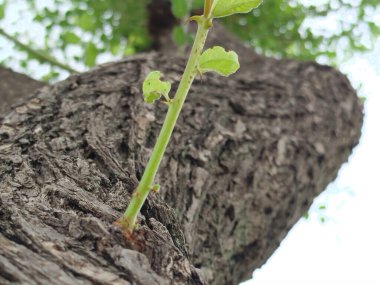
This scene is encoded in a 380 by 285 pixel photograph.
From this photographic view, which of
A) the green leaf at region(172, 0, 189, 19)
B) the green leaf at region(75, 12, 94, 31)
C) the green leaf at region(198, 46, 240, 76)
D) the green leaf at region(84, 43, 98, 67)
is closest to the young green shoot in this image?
the green leaf at region(198, 46, 240, 76)

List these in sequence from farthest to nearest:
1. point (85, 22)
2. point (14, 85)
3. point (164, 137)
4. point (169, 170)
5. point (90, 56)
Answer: point (85, 22), point (90, 56), point (14, 85), point (169, 170), point (164, 137)

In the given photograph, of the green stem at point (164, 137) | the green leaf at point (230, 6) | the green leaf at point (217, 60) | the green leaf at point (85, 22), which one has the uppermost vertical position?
the green leaf at point (85, 22)

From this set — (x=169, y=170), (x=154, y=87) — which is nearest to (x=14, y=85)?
(x=169, y=170)

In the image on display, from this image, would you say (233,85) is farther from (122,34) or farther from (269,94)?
(122,34)

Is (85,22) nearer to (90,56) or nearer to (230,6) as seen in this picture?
(90,56)

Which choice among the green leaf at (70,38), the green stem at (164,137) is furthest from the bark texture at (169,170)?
the green leaf at (70,38)

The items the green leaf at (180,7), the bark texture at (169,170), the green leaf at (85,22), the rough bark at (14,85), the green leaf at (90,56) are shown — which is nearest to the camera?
the bark texture at (169,170)

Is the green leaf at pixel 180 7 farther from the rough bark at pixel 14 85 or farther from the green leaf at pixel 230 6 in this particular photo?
the green leaf at pixel 230 6
